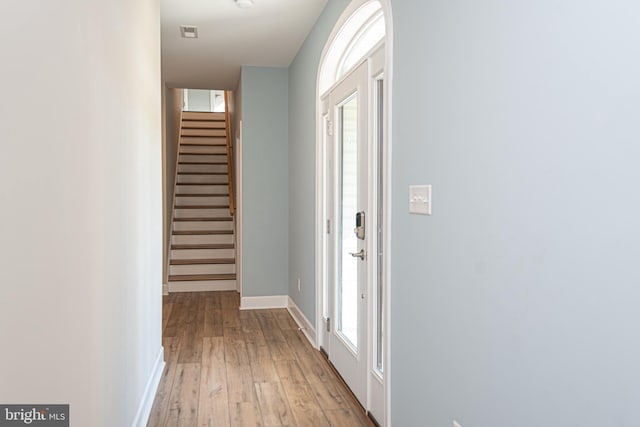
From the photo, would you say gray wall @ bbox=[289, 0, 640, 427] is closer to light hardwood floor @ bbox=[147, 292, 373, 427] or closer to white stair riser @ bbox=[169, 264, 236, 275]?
light hardwood floor @ bbox=[147, 292, 373, 427]

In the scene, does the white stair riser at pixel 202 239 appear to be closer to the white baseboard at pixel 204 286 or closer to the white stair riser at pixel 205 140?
the white baseboard at pixel 204 286

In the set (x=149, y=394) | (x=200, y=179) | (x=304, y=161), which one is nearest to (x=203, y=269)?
(x=200, y=179)

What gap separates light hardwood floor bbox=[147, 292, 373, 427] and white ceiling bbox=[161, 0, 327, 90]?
8.63ft

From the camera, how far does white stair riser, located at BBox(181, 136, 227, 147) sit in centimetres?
973

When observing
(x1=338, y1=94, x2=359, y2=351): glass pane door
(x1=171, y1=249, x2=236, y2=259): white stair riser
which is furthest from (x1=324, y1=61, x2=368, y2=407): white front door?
(x1=171, y1=249, x2=236, y2=259): white stair riser

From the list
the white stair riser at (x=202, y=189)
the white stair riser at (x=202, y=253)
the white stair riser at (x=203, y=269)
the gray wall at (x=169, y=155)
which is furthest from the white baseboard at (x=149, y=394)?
the white stair riser at (x=202, y=189)

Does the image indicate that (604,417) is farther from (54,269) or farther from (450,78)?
(54,269)

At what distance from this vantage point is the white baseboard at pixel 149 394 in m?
2.68

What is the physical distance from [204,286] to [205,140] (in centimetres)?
376

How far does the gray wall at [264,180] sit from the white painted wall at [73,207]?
2944 millimetres

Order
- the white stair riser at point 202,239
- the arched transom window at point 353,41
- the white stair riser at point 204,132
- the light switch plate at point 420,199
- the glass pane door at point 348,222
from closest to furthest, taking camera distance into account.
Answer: the light switch plate at point 420,199 < the arched transom window at point 353,41 < the glass pane door at point 348,222 < the white stair riser at point 202,239 < the white stair riser at point 204,132

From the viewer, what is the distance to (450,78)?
1.93 metres

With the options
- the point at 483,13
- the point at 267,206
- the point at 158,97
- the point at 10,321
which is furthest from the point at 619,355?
the point at 267,206

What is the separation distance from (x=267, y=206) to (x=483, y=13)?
4325 mm
